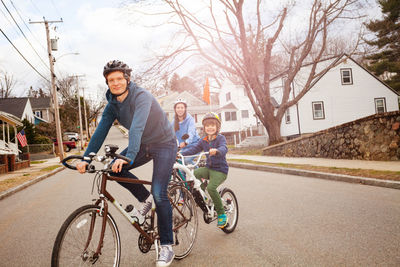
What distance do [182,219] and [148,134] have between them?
1184 millimetres

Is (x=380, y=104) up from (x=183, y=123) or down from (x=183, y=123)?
up

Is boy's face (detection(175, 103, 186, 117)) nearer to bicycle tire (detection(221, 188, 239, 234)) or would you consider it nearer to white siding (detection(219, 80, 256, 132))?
bicycle tire (detection(221, 188, 239, 234))

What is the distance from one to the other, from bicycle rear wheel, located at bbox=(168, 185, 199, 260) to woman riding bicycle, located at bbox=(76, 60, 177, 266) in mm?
380

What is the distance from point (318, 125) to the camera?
32250 mm

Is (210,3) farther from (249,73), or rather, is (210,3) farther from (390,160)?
(390,160)

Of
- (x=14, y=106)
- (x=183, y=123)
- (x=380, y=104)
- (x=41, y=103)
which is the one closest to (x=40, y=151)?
(x=14, y=106)

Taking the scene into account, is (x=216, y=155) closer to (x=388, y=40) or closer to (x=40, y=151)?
(x=40, y=151)

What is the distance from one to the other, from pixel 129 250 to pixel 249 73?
19.3 m

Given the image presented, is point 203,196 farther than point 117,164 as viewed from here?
Yes

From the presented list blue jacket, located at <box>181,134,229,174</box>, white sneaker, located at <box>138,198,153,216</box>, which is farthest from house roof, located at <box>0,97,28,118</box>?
white sneaker, located at <box>138,198,153,216</box>

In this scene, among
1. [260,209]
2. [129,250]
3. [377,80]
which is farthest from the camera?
[377,80]

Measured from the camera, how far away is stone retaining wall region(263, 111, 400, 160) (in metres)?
11.9

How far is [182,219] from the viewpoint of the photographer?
13.3 feet

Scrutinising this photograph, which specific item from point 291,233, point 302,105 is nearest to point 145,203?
point 291,233
